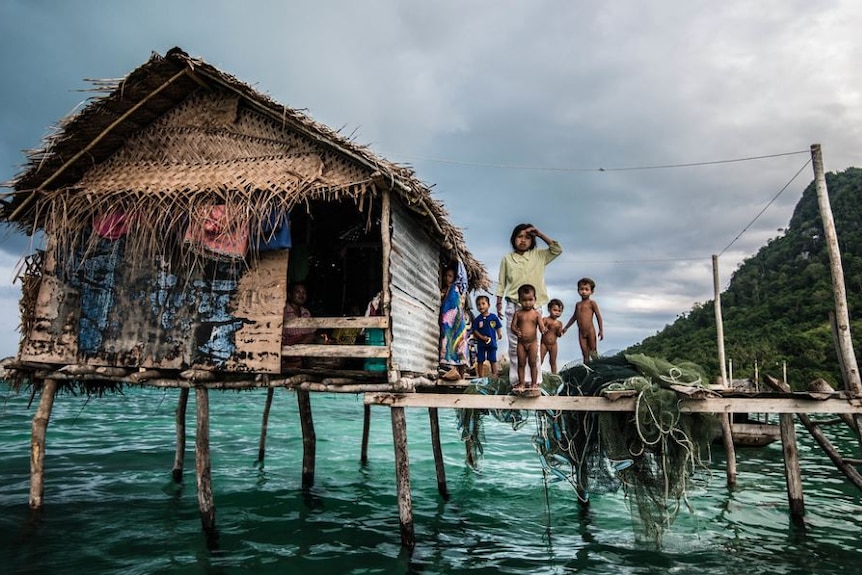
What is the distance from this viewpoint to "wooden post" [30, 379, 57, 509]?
8125mm

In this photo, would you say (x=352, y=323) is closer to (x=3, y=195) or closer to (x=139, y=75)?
(x=139, y=75)

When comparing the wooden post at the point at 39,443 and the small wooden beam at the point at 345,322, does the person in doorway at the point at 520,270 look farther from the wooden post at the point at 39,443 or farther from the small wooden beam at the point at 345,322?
the wooden post at the point at 39,443

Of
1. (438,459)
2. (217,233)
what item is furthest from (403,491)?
(217,233)

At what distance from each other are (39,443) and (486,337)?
23.2ft

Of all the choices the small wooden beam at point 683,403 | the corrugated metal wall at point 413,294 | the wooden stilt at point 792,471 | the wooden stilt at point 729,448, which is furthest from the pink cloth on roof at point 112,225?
the wooden stilt at point 729,448

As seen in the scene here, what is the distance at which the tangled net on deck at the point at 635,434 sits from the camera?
598 centimetres

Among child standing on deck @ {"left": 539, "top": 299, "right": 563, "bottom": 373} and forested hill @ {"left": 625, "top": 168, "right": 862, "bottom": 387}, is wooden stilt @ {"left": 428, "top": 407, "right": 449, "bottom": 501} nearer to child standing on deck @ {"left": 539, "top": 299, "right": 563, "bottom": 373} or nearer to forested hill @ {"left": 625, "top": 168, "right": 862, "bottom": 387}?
child standing on deck @ {"left": 539, "top": 299, "right": 563, "bottom": 373}

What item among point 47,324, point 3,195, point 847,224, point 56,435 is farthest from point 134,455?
point 847,224

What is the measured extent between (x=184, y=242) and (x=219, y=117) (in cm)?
205

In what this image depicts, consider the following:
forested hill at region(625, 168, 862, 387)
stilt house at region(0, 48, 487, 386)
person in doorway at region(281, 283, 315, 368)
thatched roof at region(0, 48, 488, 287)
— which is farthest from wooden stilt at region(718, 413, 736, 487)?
forested hill at region(625, 168, 862, 387)

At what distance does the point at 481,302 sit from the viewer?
10.3m

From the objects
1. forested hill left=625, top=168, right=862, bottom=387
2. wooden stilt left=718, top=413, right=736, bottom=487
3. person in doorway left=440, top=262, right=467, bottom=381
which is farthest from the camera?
forested hill left=625, top=168, right=862, bottom=387

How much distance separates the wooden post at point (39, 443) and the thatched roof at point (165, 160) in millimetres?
2461

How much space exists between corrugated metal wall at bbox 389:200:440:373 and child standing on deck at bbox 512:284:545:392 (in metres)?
1.57
